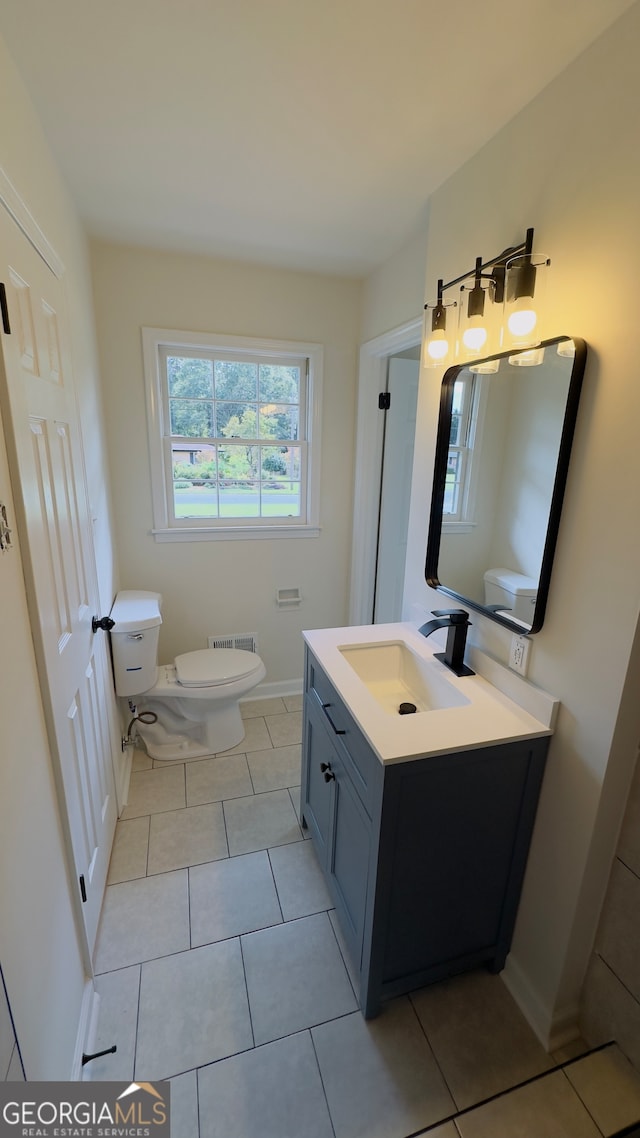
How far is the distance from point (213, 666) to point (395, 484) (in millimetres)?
1450

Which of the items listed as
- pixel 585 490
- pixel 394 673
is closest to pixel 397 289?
pixel 585 490

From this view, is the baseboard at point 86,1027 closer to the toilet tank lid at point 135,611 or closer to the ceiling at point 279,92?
the toilet tank lid at point 135,611

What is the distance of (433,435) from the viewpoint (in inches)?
70.3

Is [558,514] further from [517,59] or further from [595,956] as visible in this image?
[595,956]

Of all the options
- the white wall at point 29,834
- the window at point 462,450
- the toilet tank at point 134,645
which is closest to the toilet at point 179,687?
the toilet tank at point 134,645

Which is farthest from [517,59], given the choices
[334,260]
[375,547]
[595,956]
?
[595,956]

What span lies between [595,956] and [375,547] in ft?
6.53

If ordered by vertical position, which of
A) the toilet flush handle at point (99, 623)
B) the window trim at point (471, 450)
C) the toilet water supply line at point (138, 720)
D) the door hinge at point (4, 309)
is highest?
the door hinge at point (4, 309)

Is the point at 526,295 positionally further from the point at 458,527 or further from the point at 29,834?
the point at 29,834

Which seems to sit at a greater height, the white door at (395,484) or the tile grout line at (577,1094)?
the white door at (395,484)

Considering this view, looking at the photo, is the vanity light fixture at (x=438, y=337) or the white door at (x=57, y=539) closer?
the white door at (x=57, y=539)

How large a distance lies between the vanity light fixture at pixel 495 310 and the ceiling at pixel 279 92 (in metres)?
0.38

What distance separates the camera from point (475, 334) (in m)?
1.37

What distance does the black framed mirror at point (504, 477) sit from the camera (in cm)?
120
